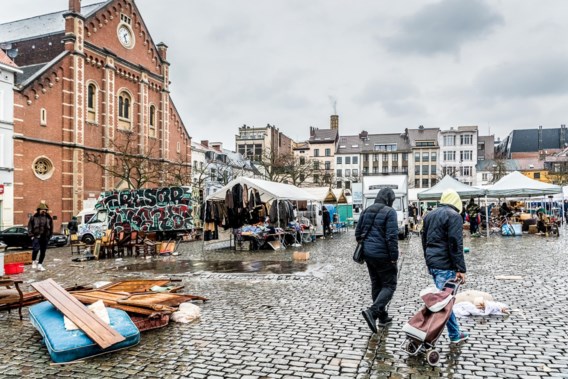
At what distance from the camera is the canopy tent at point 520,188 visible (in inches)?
988

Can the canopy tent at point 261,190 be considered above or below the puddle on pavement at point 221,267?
above

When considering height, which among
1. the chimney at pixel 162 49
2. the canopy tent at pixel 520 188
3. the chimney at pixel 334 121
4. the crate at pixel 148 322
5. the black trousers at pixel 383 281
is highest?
the chimney at pixel 334 121

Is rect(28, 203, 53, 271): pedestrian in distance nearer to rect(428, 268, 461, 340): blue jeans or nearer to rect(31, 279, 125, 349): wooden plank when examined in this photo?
rect(31, 279, 125, 349): wooden plank

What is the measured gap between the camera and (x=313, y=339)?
6.21 meters

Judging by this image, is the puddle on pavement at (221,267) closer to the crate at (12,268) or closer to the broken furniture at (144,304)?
the crate at (12,268)

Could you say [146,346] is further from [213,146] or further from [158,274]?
[213,146]

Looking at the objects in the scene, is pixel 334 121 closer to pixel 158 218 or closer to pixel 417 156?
pixel 417 156

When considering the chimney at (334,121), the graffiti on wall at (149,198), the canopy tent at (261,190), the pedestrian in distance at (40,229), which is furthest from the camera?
the chimney at (334,121)

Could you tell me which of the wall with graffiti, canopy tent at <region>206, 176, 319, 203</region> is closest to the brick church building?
the wall with graffiti

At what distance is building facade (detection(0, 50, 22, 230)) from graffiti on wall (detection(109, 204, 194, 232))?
12.3 meters

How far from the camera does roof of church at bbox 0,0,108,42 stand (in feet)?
132

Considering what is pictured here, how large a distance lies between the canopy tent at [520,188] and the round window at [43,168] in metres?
29.1

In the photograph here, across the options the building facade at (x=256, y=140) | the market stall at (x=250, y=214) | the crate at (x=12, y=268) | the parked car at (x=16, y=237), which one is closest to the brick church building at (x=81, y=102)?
the parked car at (x=16, y=237)

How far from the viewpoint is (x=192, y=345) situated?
19.9 feet
